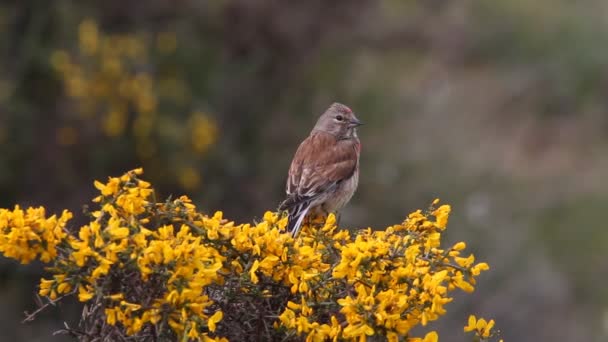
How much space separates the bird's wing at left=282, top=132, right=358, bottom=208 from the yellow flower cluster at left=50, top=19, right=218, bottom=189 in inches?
108

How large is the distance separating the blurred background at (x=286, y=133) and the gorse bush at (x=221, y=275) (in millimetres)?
4486

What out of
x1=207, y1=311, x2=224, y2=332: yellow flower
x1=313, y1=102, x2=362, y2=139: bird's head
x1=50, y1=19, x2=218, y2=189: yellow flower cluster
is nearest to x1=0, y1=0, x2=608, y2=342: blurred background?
x1=50, y1=19, x2=218, y2=189: yellow flower cluster

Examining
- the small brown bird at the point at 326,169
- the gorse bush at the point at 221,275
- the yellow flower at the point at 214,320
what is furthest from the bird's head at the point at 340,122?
A: the yellow flower at the point at 214,320

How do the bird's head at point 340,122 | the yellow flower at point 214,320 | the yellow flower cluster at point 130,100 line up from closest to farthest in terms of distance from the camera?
the yellow flower at point 214,320 → the bird's head at point 340,122 → the yellow flower cluster at point 130,100

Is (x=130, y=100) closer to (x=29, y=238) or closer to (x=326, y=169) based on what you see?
(x=326, y=169)

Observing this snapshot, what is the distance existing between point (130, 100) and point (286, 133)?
1.67 meters

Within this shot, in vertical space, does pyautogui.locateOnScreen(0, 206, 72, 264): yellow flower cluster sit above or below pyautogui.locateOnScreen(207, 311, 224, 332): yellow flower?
above

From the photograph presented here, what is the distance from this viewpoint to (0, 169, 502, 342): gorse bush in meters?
2.69

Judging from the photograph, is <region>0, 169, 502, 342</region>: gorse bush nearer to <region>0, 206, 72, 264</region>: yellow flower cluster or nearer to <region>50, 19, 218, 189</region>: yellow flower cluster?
<region>0, 206, 72, 264</region>: yellow flower cluster

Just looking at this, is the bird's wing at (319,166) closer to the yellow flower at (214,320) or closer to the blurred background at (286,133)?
the yellow flower at (214,320)

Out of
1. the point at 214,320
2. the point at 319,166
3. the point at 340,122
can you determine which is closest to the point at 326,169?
the point at 319,166

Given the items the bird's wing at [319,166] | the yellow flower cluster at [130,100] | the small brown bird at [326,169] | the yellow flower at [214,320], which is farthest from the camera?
the yellow flower cluster at [130,100]

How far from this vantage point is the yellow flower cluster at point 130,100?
8055 millimetres

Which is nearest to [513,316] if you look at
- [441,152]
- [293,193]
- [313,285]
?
[441,152]
